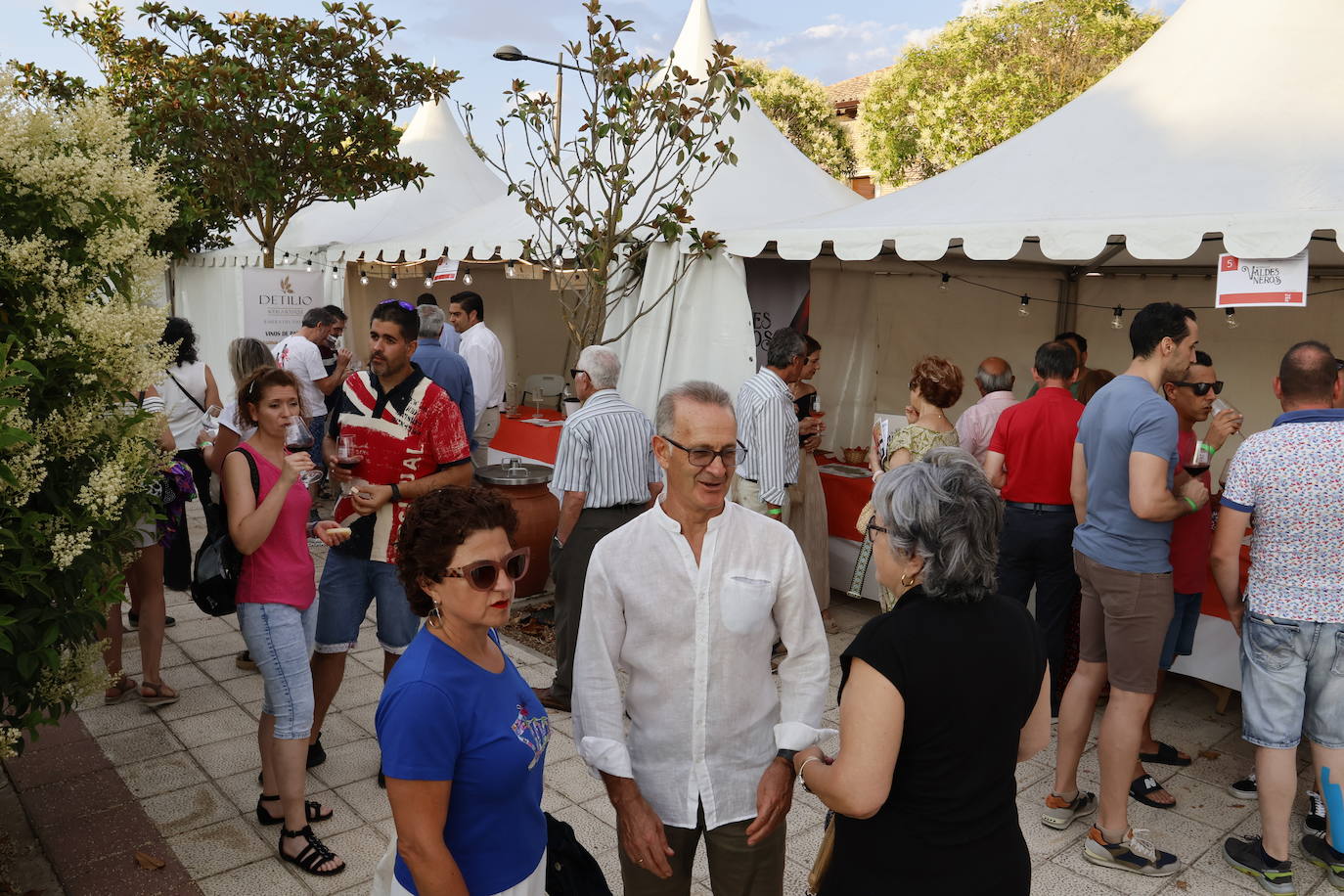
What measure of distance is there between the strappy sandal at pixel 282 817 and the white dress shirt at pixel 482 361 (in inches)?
182

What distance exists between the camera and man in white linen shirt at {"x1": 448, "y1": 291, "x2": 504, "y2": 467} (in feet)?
26.0

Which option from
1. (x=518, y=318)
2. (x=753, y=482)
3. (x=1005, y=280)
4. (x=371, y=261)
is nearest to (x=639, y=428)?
(x=753, y=482)

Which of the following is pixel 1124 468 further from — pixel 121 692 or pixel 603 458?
pixel 121 692

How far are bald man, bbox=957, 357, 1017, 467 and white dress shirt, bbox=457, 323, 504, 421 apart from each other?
402cm

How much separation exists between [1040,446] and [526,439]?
522 cm

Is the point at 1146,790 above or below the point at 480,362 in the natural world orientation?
below

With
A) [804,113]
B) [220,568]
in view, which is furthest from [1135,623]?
[804,113]

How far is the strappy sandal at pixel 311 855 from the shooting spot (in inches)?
128

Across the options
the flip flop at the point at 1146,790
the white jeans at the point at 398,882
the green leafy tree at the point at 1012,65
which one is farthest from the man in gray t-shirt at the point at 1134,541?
the green leafy tree at the point at 1012,65

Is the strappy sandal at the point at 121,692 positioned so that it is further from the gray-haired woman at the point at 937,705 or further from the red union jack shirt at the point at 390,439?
the gray-haired woman at the point at 937,705

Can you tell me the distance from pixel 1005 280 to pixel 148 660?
7654 millimetres

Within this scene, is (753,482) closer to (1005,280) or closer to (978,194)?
(978,194)

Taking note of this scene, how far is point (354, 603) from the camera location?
365cm

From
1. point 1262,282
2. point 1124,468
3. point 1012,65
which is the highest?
point 1012,65
